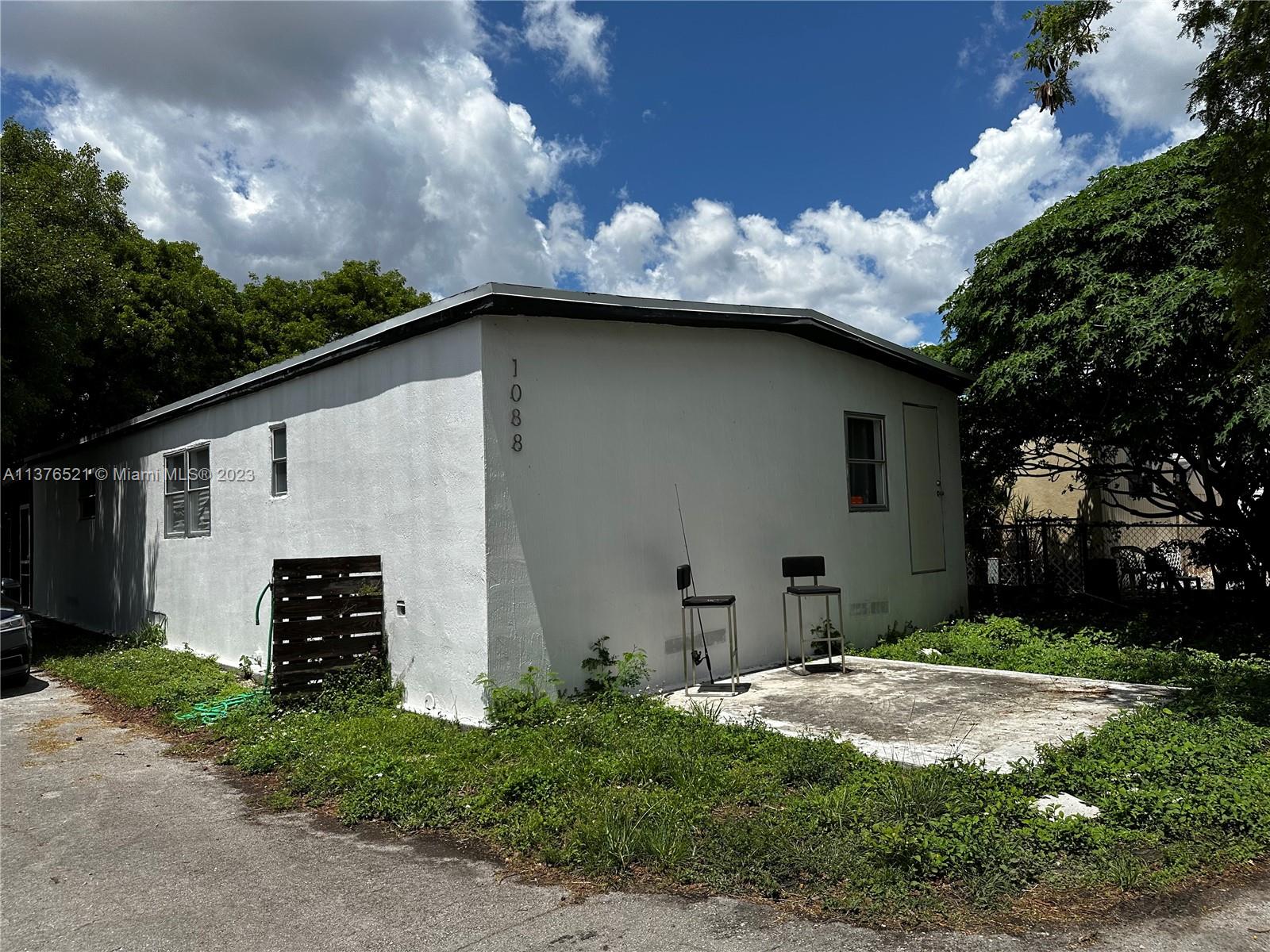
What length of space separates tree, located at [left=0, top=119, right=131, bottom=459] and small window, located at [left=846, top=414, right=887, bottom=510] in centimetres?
1038

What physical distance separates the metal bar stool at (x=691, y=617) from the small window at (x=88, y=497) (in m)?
11.8

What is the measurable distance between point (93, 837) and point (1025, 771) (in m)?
5.43

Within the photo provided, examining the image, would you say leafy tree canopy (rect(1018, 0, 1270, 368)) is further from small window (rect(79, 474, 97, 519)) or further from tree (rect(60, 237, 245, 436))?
small window (rect(79, 474, 97, 519))

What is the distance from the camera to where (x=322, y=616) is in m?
7.95

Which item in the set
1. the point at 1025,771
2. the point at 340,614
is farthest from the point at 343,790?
the point at 1025,771

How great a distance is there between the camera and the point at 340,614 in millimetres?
8055

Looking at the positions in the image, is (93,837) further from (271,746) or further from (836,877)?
(836,877)

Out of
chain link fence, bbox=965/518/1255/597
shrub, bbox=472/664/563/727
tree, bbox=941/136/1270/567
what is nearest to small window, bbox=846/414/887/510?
tree, bbox=941/136/1270/567

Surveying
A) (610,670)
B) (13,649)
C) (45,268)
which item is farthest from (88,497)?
(610,670)

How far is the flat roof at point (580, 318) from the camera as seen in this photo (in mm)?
7238

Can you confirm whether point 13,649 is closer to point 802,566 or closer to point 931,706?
point 802,566

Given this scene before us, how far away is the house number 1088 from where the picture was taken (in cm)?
734

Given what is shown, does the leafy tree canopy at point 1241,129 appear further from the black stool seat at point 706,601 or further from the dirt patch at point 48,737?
the dirt patch at point 48,737

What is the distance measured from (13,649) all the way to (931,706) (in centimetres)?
978
